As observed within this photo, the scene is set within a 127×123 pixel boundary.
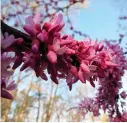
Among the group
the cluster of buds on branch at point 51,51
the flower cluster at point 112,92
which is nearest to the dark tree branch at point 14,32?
the cluster of buds on branch at point 51,51

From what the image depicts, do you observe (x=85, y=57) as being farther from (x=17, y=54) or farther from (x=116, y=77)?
(x=116, y=77)

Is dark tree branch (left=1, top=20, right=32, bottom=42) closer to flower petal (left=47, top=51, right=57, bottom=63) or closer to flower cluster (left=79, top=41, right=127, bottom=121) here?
flower petal (left=47, top=51, right=57, bottom=63)

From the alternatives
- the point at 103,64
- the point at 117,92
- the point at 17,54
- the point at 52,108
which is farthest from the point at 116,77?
the point at 52,108

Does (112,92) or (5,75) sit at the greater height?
(112,92)

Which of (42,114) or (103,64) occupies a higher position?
(42,114)

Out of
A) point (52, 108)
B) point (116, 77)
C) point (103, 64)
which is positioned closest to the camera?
point (103, 64)

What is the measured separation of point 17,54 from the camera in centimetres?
29

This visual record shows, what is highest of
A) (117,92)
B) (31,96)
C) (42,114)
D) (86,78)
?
→ (31,96)

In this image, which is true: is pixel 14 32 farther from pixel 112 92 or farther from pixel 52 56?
pixel 112 92

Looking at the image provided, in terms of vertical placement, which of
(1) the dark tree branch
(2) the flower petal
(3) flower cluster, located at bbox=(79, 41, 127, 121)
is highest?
(3) flower cluster, located at bbox=(79, 41, 127, 121)

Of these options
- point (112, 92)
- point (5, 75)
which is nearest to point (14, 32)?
point (5, 75)

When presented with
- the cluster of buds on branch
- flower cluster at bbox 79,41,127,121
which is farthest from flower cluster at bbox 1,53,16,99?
flower cluster at bbox 79,41,127,121

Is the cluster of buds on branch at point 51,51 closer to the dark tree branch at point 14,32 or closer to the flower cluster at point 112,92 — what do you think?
the dark tree branch at point 14,32

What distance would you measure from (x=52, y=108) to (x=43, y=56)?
232 inches
